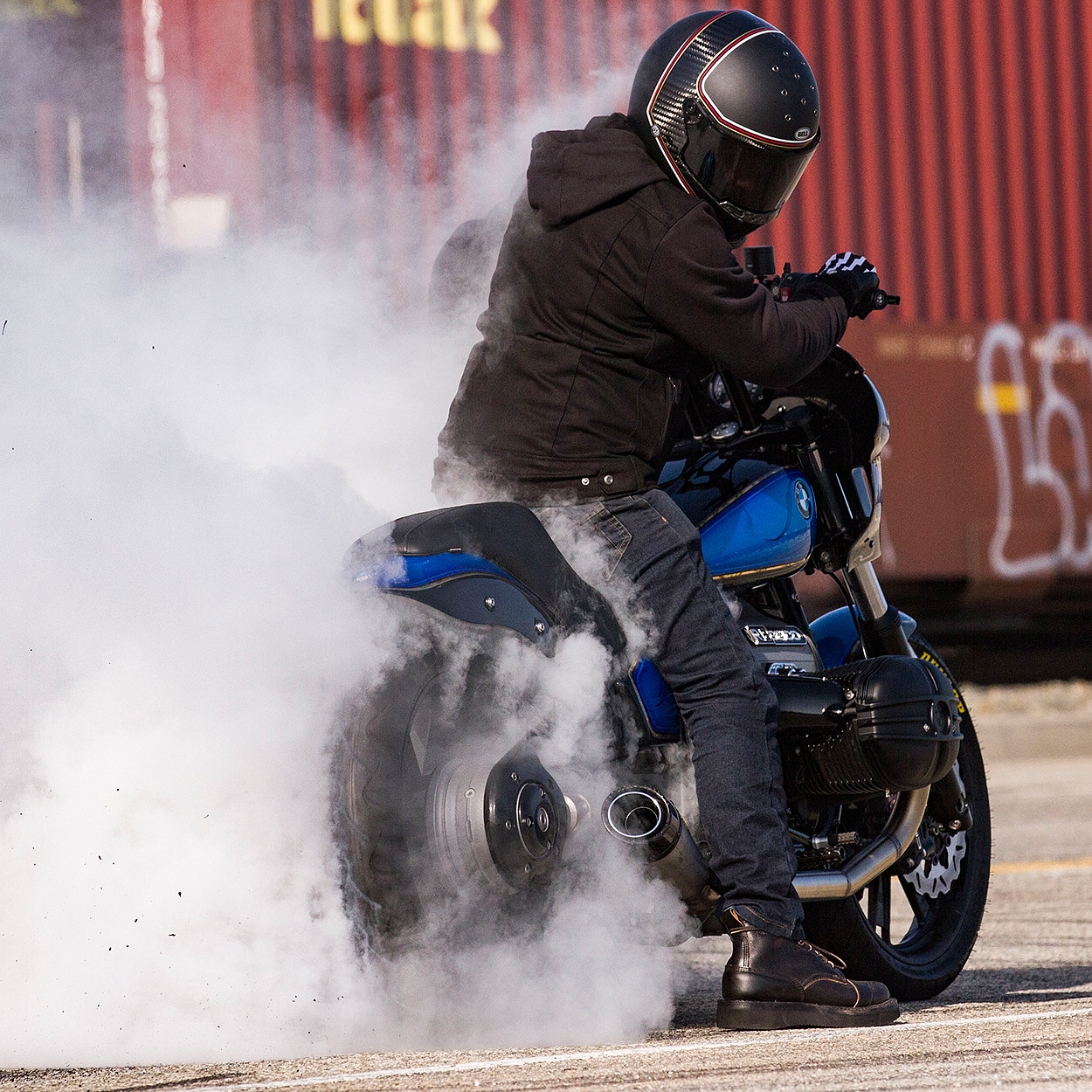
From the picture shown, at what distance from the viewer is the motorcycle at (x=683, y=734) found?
10.2 feet

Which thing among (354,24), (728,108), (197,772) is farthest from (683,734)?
(354,24)

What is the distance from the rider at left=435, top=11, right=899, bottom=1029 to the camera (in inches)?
132

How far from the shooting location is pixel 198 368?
3779 mm

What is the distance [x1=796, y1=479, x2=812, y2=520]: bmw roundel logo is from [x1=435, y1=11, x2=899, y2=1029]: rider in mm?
324

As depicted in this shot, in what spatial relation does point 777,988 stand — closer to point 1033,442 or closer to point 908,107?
point 1033,442

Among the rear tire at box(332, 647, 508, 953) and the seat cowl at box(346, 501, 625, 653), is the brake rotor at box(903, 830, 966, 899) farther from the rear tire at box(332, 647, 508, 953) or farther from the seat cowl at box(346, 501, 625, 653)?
the rear tire at box(332, 647, 508, 953)

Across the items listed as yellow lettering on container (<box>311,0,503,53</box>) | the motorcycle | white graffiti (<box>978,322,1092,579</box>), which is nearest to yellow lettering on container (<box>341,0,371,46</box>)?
yellow lettering on container (<box>311,0,503,53</box>)

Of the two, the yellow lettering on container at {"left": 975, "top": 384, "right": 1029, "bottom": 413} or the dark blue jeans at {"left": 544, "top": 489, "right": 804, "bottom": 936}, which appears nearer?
the dark blue jeans at {"left": 544, "top": 489, "right": 804, "bottom": 936}

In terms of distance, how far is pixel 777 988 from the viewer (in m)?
3.36

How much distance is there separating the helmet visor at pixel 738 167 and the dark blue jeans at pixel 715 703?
24.3 inches

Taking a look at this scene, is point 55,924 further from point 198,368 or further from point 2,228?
point 2,228

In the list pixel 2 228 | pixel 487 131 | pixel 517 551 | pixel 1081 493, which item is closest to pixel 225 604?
pixel 517 551

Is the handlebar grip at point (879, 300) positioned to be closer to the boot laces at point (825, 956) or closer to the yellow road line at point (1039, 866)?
the boot laces at point (825, 956)

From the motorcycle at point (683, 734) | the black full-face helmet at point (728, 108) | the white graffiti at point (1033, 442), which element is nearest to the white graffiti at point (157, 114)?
the black full-face helmet at point (728, 108)
